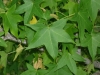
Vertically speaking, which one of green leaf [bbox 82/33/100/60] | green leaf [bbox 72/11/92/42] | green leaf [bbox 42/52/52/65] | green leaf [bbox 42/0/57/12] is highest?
green leaf [bbox 42/0/57/12]

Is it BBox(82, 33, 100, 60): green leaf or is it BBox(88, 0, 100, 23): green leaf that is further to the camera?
BBox(82, 33, 100, 60): green leaf

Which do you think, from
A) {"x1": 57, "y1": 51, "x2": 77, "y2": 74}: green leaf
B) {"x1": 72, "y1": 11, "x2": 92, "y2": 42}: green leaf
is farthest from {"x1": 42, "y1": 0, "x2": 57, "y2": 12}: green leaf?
{"x1": 57, "y1": 51, "x2": 77, "y2": 74}: green leaf

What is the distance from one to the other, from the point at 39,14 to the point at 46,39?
123mm

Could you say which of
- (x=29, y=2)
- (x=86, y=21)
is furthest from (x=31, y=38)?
(x=86, y=21)

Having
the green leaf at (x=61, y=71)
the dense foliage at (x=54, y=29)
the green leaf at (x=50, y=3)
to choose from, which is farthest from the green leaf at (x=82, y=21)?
the green leaf at (x=61, y=71)

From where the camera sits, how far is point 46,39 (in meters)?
0.94

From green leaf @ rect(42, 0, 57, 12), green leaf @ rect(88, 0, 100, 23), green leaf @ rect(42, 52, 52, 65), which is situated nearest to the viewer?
green leaf @ rect(88, 0, 100, 23)

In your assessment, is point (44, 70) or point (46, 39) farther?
point (44, 70)

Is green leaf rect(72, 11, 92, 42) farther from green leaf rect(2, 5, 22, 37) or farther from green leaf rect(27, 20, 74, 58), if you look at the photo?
green leaf rect(2, 5, 22, 37)

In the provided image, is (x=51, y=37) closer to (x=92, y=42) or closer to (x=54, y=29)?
(x=54, y=29)

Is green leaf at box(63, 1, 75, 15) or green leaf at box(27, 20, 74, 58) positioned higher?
green leaf at box(63, 1, 75, 15)

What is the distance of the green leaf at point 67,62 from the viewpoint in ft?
3.51

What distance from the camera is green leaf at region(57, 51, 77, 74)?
1069 millimetres

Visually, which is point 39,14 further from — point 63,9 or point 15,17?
point 63,9
